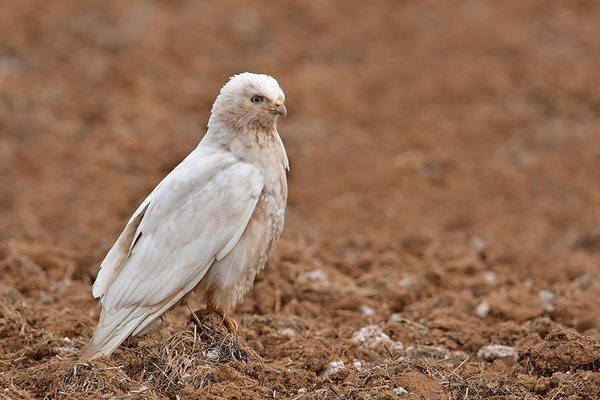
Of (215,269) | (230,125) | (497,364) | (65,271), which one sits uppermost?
(230,125)

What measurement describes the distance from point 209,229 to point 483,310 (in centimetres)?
266

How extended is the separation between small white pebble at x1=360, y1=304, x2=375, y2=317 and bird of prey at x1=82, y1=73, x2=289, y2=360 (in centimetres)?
152

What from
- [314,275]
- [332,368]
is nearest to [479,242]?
[314,275]

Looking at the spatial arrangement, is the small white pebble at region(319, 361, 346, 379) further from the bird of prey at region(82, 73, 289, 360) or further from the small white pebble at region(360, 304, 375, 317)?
the small white pebble at region(360, 304, 375, 317)

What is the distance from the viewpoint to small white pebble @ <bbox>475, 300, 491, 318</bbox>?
6.49 m

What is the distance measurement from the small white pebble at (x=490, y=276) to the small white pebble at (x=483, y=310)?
0.85 m

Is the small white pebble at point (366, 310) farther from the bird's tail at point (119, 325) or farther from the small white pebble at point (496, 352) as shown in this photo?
the bird's tail at point (119, 325)

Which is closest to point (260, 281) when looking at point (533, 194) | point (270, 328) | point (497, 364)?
point (270, 328)

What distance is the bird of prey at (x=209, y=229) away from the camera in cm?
491

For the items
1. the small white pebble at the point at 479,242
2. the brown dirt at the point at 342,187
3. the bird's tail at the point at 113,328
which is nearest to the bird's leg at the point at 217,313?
the brown dirt at the point at 342,187

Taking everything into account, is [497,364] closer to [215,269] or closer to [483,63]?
[215,269]

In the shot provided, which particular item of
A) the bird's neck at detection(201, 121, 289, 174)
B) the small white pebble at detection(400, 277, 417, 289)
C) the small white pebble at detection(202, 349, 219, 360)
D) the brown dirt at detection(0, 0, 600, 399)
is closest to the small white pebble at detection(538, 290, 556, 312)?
the brown dirt at detection(0, 0, 600, 399)

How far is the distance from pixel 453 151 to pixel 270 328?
18.7 feet

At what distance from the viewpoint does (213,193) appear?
501cm
